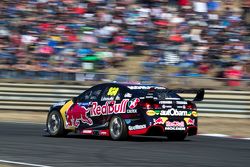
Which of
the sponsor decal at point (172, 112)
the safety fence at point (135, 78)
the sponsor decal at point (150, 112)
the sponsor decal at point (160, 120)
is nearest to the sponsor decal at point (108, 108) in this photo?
the sponsor decal at point (150, 112)

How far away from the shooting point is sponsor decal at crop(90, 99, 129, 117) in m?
12.5

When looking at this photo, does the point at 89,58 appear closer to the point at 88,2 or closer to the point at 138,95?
the point at 88,2

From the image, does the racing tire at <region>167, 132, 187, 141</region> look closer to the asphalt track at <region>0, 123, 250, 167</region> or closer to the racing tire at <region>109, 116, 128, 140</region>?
the asphalt track at <region>0, 123, 250, 167</region>

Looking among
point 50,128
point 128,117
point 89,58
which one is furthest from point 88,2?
point 128,117

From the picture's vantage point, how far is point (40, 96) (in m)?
20.9

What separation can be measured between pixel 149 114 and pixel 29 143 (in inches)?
90.4

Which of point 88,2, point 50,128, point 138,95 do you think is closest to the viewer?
point 138,95

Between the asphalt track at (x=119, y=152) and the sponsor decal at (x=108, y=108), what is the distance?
54 centimetres

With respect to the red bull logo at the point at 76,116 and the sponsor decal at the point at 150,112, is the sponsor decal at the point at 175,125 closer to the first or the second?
the sponsor decal at the point at 150,112

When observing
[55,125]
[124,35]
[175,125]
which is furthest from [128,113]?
[124,35]

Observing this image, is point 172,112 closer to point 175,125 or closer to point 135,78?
point 175,125

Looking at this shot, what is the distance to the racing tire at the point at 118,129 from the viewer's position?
1227cm

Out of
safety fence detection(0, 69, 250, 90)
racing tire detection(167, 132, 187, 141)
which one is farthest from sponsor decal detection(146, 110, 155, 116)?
safety fence detection(0, 69, 250, 90)

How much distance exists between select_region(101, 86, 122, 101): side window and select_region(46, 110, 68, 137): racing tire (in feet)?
3.99
